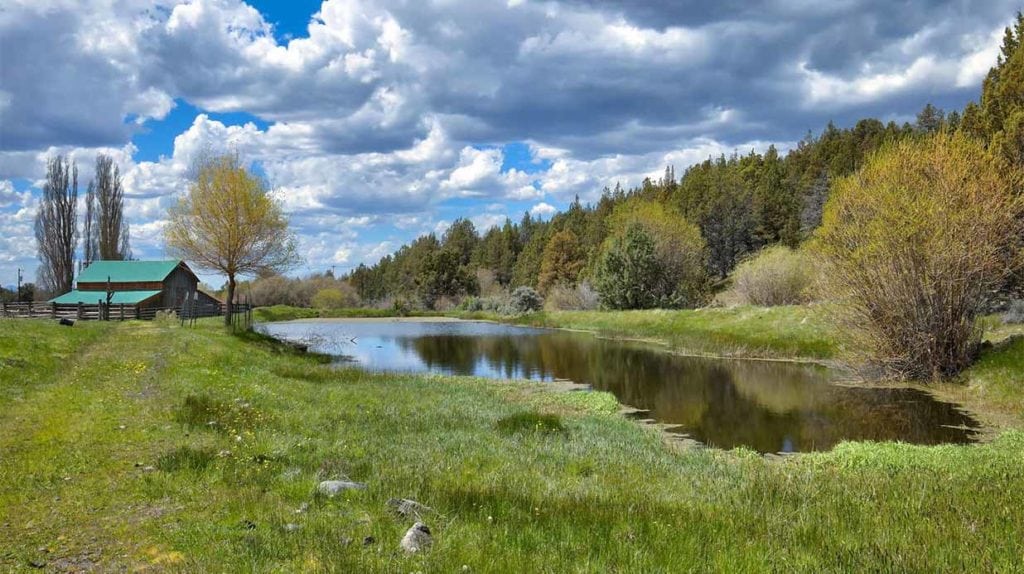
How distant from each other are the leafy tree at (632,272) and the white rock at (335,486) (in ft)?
211

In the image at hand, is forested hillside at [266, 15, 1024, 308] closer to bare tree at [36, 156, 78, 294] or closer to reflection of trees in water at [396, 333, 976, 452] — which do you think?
reflection of trees in water at [396, 333, 976, 452]

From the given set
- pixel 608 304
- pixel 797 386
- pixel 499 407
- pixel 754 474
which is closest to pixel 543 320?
pixel 608 304

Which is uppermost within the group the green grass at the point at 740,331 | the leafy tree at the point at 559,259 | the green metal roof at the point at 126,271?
the leafy tree at the point at 559,259

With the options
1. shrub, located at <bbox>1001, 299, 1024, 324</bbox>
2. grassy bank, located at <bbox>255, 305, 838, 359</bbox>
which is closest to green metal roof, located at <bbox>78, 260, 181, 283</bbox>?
grassy bank, located at <bbox>255, 305, 838, 359</bbox>

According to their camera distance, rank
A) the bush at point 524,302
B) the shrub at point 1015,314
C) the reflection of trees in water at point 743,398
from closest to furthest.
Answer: the reflection of trees in water at point 743,398 → the shrub at point 1015,314 → the bush at point 524,302

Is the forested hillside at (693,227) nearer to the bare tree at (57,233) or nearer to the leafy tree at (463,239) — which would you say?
the leafy tree at (463,239)

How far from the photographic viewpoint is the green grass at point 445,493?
6.37m

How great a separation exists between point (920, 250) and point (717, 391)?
9.39 meters

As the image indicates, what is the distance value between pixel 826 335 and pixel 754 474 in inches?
1213

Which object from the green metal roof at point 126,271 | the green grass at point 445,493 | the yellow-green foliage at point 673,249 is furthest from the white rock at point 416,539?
the yellow-green foliage at point 673,249

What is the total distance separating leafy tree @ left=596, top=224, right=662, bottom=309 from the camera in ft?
235

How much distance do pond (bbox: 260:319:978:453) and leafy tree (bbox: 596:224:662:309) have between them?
19.0 meters

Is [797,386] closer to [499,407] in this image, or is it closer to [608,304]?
[499,407]

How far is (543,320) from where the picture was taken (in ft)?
263
